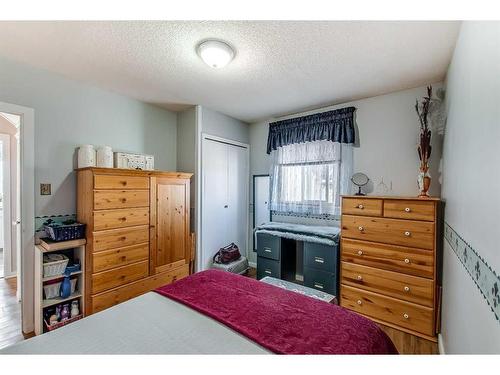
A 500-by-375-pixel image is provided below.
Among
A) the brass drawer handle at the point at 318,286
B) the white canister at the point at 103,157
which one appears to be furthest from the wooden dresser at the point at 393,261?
the white canister at the point at 103,157

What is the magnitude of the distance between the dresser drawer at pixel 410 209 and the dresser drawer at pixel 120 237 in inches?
99.0

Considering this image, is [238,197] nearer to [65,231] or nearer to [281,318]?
[65,231]

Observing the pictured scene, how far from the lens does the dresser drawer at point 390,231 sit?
2055 mm

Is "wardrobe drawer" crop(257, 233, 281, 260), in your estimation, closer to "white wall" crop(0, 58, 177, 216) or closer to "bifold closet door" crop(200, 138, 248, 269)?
"bifold closet door" crop(200, 138, 248, 269)

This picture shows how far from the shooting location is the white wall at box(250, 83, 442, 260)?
101 inches

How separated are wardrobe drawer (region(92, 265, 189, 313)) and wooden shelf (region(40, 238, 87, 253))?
521 millimetres

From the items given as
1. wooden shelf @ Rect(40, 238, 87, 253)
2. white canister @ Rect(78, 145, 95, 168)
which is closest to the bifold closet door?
white canister @ Rect(78, 145, 95, 168)

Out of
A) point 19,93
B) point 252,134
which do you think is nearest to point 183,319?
point 19,93

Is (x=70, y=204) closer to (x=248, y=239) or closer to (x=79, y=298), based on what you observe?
(x=79, y=298)

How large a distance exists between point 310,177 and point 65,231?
9.36 ft

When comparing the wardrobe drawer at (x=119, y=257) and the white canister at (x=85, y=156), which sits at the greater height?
the white canister at (x=85, y=156)

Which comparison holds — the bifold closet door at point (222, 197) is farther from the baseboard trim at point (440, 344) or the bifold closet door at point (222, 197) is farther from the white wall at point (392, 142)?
the baseboard trim at point (440, 344)

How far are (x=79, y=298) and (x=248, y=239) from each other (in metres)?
2.43

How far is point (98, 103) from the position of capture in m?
2.63
